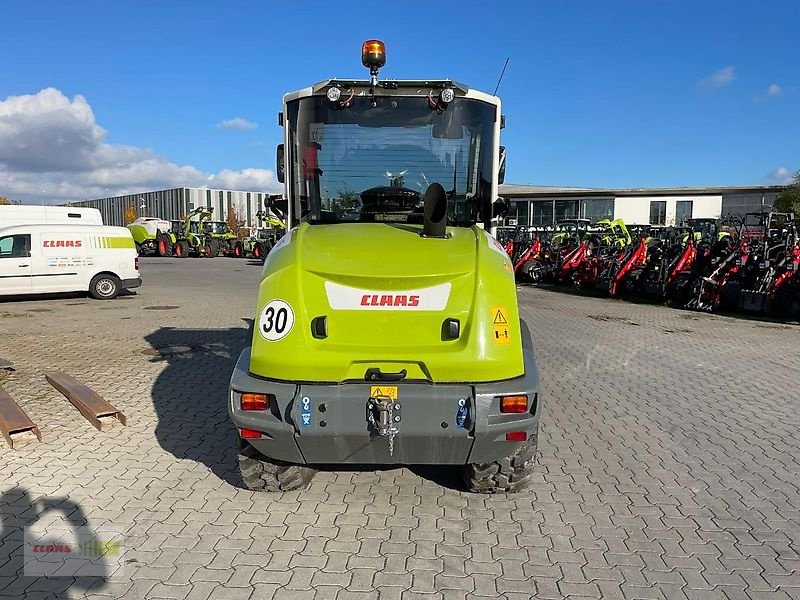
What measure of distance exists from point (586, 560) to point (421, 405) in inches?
47.0

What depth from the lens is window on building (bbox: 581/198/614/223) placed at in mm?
55062

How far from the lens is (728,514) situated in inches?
146

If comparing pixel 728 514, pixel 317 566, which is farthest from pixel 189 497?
pixel 728 514

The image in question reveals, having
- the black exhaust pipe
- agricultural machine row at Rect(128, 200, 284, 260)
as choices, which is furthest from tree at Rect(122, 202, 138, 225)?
the black exhaust pipe

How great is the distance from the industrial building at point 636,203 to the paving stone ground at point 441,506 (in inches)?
1972

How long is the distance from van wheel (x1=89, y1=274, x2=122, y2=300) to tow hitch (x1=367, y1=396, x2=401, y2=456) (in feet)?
43.5

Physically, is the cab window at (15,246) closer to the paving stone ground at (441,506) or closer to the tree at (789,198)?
the paving stone ground at (441,506)

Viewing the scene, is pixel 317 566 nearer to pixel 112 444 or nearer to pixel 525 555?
pixel 525 555

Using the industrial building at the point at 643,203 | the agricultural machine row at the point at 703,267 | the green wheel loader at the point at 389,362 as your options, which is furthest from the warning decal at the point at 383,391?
the industrial building at the point at 643,203

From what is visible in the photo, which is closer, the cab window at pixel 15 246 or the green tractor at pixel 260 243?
the cab window at pixel 15 246

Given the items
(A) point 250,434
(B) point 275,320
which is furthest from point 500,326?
(A) point 250,434

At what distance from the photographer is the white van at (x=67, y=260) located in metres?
13.2

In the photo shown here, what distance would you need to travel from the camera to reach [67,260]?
1388 centimetres

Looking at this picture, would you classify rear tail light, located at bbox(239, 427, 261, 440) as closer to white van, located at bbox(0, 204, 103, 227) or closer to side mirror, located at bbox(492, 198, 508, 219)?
side mirror, located at bbox(492, 198, 508, 219)
